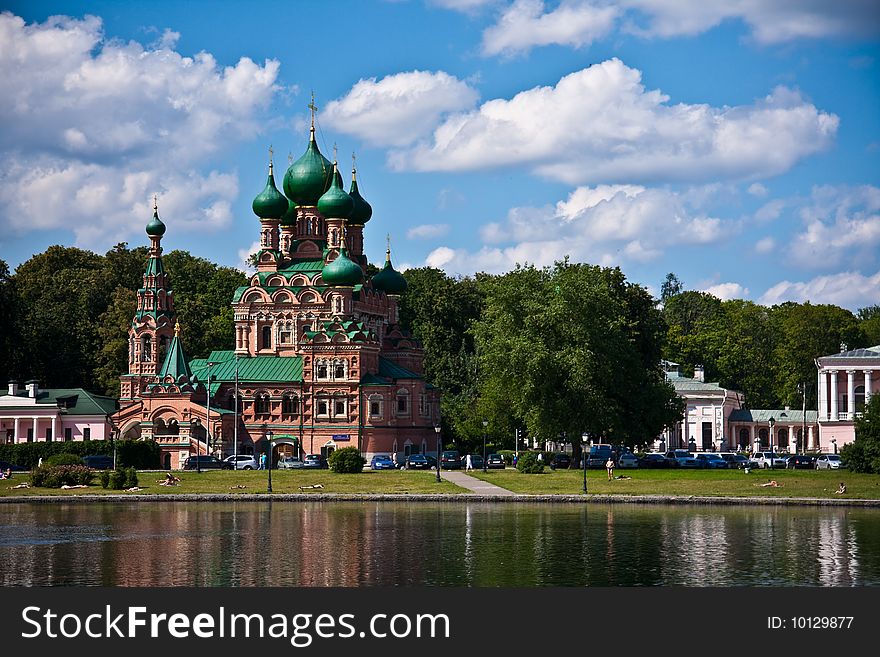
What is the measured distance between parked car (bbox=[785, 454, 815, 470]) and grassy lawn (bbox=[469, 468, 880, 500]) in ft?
21.7

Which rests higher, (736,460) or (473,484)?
(736,460)

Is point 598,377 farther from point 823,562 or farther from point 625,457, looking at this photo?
point 823,562

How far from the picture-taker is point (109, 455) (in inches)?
3137

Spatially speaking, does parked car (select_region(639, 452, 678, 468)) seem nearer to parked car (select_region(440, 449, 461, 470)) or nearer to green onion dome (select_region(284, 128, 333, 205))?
parked car (select_region(440, 449, 461, 470))

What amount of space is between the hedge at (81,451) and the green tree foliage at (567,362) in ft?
64.4

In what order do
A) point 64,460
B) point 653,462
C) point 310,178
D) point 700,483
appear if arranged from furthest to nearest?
point 310,178 < point 653,462 < point 64,460 < point 700,483

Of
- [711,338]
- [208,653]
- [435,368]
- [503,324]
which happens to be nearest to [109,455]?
[503,324]

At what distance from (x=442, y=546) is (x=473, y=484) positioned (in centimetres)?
2562

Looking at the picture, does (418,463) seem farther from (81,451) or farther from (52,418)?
(52,418)

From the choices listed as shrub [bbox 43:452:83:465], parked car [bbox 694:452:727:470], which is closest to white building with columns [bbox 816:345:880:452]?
parked car [bbox 694:452:727:470]

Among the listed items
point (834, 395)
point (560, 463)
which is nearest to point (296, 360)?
point (560, 463)

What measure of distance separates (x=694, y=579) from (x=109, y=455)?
50.9 metres

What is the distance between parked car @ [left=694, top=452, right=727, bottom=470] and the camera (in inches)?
3169

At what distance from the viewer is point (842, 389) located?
109312mm
